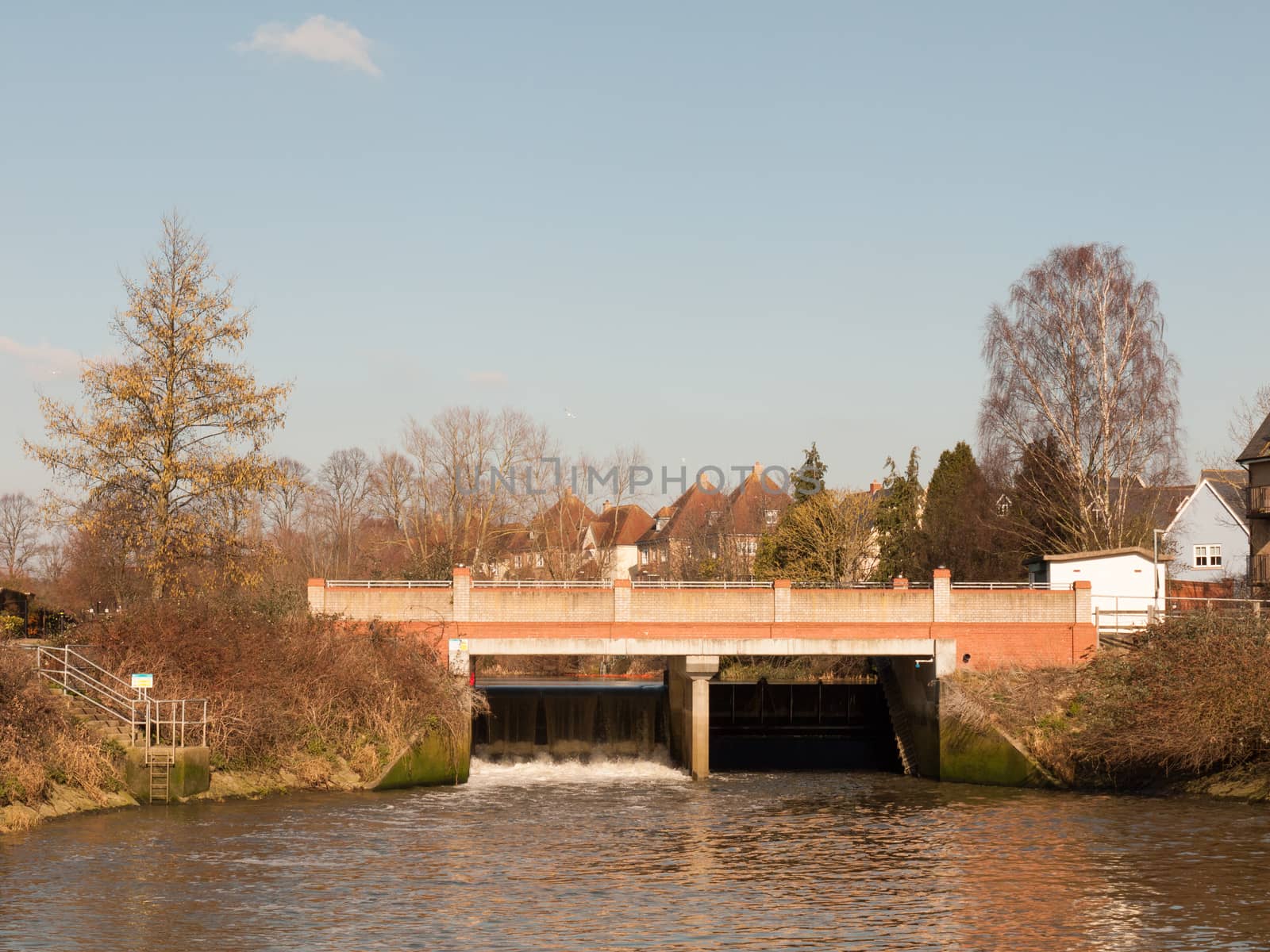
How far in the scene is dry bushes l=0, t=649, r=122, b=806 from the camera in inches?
1158

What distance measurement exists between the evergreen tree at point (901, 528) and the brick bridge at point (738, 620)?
25.5 meters

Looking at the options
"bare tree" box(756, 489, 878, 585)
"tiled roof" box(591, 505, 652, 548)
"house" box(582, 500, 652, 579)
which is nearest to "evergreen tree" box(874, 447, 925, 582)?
"bare tree" box(756, 489, 878, 585)

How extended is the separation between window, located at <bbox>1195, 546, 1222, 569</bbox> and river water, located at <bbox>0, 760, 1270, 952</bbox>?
4534 cm

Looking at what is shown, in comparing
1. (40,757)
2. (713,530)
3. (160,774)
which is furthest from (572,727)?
(713,530)

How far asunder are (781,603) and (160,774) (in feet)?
60.9

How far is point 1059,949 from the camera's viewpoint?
20.4m

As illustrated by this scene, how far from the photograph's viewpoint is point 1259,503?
182 ft

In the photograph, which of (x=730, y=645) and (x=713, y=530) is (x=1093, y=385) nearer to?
(x=730, y=645)

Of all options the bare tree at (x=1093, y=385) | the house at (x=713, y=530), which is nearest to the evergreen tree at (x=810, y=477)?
the house at (x=713, y=530)

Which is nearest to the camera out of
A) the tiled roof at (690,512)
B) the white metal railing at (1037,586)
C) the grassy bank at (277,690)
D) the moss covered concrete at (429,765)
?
the grassy bank at (277,690)

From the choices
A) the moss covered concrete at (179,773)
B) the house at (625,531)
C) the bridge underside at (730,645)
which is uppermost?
the house at (625,531)

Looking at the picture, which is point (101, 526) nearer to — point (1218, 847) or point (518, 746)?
point (518, 746)

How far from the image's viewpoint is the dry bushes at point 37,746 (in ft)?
96.5

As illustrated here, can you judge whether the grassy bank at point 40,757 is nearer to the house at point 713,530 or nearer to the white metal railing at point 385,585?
the white metal railing at point 385,585
